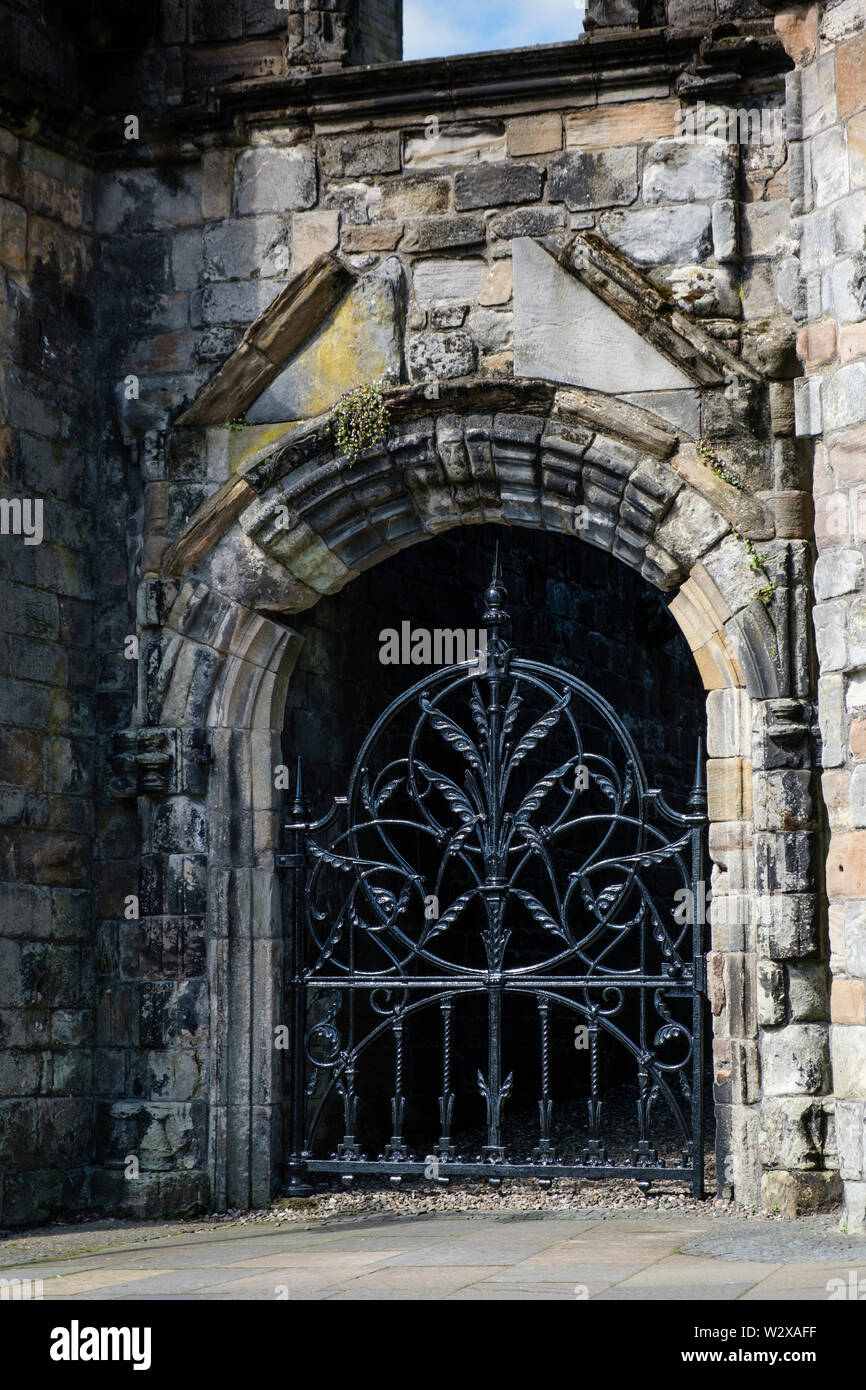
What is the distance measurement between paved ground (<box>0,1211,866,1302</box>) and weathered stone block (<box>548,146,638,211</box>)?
350cm

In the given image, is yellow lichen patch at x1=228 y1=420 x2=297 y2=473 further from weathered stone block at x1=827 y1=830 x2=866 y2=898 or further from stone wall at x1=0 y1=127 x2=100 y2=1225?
weathered stone block at x1=827 y1=830 x2=866 y2=898

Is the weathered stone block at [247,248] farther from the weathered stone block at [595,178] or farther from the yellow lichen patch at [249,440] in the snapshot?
the weathered stone block at [595,178]

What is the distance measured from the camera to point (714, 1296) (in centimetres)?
398

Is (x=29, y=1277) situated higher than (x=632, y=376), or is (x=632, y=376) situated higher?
(x=632, y=376)

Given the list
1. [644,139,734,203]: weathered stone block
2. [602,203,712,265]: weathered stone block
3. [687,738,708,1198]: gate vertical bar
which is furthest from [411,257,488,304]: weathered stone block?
[687,738,708,1198]: gate vertical bar

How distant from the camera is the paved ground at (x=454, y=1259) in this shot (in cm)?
425

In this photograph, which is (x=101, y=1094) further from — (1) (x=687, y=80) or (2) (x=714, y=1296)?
(1) (x=687, y=80)

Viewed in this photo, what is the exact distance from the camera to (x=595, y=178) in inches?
252

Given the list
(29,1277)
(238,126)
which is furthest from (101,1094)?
(238,126)

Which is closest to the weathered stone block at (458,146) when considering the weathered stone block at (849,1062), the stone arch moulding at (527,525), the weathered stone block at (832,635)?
the stone arch moulding at (527,525)

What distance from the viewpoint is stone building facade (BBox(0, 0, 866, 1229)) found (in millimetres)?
5992

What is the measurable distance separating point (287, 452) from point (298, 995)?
198cm

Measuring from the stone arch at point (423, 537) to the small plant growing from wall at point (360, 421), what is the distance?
4 cm

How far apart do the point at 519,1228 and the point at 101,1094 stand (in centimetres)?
176
